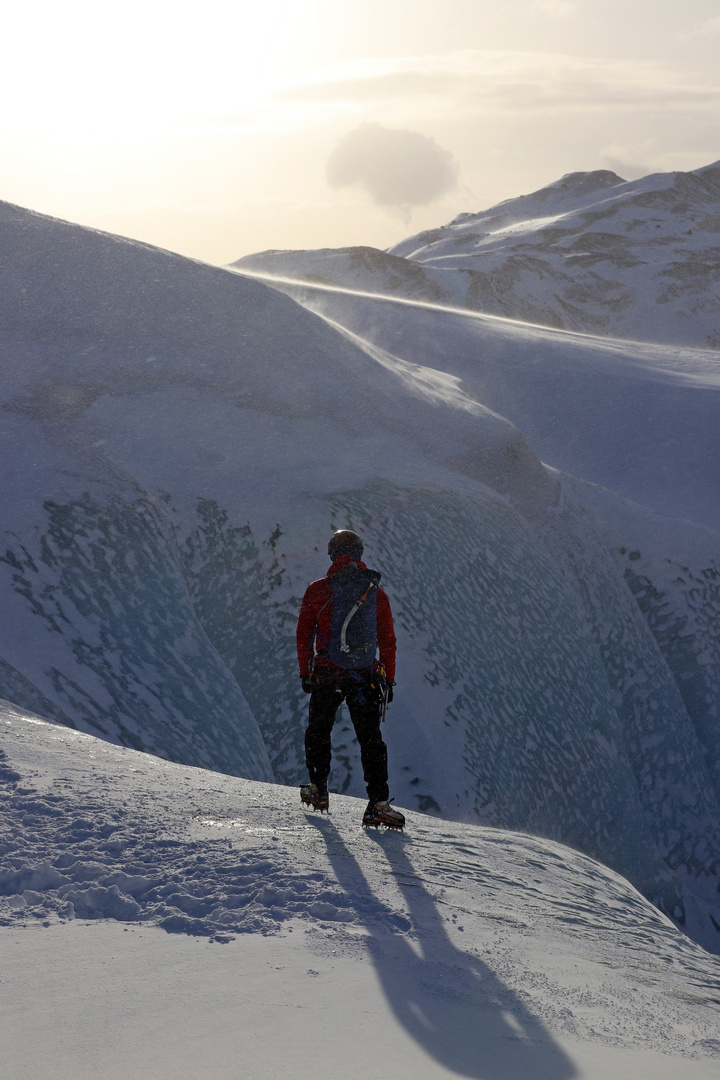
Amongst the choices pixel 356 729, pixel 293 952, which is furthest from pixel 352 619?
pixel 293 952

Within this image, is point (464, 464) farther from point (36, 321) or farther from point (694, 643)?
point (36, 321)

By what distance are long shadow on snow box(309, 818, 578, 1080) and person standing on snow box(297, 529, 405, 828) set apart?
4.92 ft

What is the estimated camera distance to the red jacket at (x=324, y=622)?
17.9 ft

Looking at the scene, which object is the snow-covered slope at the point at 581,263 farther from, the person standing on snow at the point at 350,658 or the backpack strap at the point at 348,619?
the backpack strap at the point at 348,619

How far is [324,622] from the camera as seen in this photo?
5461mm

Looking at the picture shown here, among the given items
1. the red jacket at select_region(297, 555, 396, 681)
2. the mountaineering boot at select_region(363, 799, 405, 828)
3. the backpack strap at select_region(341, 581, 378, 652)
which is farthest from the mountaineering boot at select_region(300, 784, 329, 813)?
the backpack strap at select_region(341, 581, 378, 652)

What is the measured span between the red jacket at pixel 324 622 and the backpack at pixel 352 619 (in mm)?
46

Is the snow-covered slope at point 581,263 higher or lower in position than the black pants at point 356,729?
higher

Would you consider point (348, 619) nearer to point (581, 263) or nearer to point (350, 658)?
point (350, 658)

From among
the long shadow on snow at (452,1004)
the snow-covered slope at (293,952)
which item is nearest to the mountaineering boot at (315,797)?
the snow-covered slope at (293,952)

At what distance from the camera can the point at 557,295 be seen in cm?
8562

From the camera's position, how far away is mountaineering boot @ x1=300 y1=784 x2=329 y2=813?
546 centimetres

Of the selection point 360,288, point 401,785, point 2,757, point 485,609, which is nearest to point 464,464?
point 485,609

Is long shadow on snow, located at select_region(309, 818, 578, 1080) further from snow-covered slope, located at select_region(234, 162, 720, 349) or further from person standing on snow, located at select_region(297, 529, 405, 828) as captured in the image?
snow-covered slope, located at select_region(234, 162, 720, 349)
